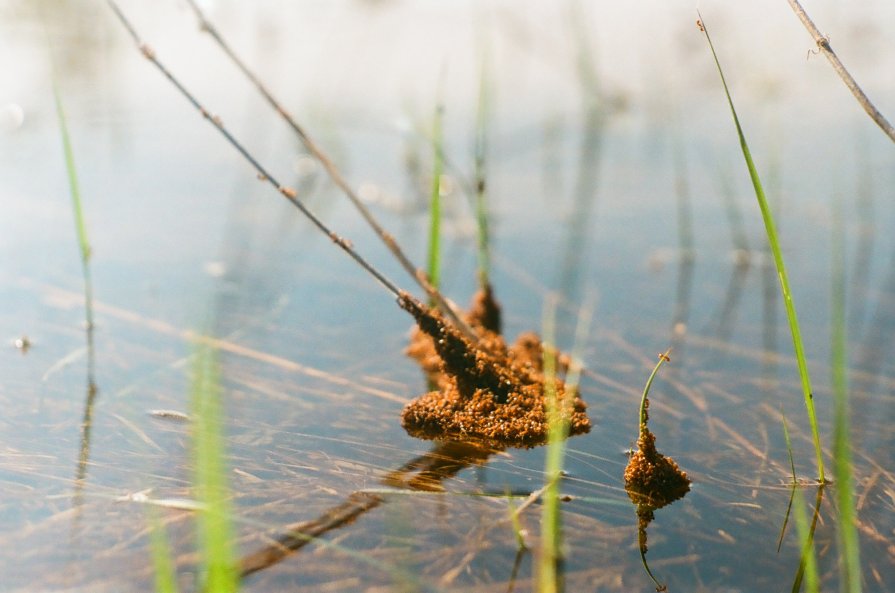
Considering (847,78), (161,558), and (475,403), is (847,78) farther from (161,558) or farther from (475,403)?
(161,558)

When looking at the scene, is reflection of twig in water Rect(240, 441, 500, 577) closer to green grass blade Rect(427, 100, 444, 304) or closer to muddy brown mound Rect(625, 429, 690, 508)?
muddy brown mound Rect(625, 429, 690, 508)

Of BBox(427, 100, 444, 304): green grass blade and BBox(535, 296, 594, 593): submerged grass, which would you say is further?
BBox(427, 100, 444, 304): green grass blade

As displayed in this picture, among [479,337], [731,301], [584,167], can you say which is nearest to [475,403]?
[479,337]

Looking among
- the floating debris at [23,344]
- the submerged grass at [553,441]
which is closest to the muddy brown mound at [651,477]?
the submerged grass at [553,441]

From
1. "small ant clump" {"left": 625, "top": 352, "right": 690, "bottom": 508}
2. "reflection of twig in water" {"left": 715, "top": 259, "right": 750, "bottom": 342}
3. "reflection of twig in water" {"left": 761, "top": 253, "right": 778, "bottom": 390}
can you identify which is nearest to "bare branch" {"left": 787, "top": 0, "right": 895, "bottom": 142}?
"small ant clump" {"left": 625, "top": 352, "right": 690, "bottom": 508}

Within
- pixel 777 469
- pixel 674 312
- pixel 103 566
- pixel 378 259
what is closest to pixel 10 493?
pixel 103 566
